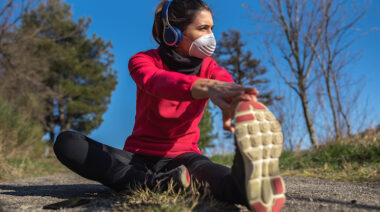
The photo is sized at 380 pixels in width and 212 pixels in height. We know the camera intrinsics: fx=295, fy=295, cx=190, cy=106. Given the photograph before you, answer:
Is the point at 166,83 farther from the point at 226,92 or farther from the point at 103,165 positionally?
the point at 103,165

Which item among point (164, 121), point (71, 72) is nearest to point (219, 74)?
point (164, 121)

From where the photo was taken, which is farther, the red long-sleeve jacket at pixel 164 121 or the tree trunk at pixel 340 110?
the tree trunk at pixel 340 110

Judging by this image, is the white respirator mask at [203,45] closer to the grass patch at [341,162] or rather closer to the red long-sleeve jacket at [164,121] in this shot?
the red long-sleeve jacket at [164,121]

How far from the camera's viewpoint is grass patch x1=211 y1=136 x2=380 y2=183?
3.18m

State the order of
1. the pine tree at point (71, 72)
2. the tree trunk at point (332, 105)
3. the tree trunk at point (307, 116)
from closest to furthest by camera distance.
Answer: the tree trunk at point (332, 105), the tree trunk at point (307, 116), the pine tree at point (71, 72)

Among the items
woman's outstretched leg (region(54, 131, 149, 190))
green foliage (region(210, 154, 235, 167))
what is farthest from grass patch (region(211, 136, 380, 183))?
woman's outstretched leg (region(54, 131, 149, 190))

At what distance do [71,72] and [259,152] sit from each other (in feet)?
60.4

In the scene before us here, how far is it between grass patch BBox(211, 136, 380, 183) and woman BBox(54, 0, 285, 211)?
2126 millimetres

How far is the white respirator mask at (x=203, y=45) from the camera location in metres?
1.74

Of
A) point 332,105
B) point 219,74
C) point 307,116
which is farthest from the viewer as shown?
point 307,116

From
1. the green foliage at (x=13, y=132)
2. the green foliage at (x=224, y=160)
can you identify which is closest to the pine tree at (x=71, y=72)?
the green foliage at (x=13, y=132)

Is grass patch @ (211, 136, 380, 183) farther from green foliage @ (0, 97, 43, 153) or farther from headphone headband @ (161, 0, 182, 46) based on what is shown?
green foliage @ (0, 97, 43, 153)

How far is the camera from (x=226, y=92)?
42.1 inches

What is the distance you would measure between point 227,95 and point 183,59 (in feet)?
2.61
